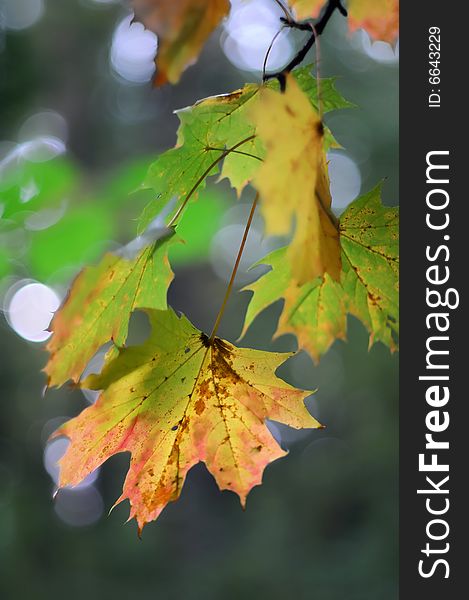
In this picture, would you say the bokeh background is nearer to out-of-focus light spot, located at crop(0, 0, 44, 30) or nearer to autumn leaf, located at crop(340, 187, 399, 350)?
out-of-focus light spot, located at crop(0, 0, 44, 30)

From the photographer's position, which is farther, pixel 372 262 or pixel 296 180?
pixel 372 262

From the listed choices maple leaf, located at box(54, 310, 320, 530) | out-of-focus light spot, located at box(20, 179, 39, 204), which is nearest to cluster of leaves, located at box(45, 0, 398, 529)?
maple leaf, located at box(54, 310, 320, 530)

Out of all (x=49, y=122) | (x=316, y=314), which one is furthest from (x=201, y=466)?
(x=316, y=314)

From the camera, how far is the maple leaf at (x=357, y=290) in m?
0.72

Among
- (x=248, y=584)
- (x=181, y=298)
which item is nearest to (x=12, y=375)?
(x=181, y=298)

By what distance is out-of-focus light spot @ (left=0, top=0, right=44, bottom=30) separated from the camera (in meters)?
5.95

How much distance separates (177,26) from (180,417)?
1.20 feet

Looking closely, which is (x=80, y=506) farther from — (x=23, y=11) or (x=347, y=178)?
(x=23, y=11)

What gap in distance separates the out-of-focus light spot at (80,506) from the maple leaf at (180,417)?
7.18 meters

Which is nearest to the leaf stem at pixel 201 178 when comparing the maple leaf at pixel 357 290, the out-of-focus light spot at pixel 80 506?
the maple leaf at pixel 357 290

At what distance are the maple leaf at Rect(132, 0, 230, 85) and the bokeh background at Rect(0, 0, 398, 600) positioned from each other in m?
5.36

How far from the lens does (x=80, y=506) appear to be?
26.0 feet

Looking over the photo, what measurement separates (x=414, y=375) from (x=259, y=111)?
0.55 m

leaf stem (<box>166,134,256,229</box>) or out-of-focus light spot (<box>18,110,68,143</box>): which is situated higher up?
out-of-focus light spot (<box>18,110,68,143</box>)
